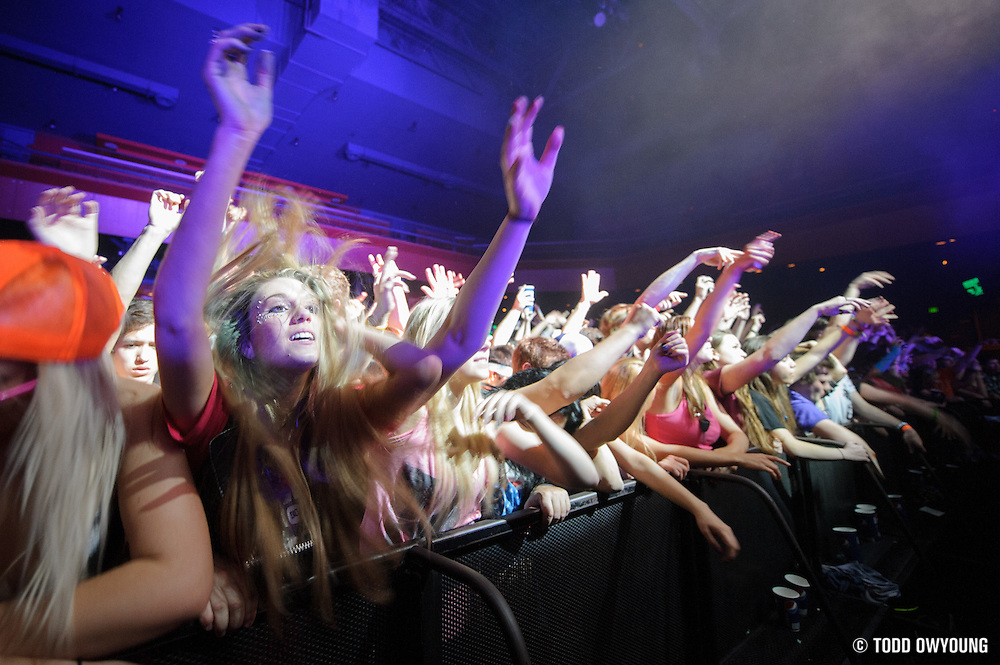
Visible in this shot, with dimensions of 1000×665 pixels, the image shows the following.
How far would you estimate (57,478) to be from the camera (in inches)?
25.8

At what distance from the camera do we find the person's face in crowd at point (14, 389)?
637 mm

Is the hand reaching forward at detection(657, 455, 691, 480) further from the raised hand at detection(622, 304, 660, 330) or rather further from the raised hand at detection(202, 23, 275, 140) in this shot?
the raised hand at detection(202, 23, 275, 140)

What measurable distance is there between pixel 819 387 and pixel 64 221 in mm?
4537

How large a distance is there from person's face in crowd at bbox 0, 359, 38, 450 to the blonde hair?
33.5 inches

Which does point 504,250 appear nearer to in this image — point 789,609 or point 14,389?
point 14,389

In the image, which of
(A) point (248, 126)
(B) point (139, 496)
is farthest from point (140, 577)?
(A) point (248, 126)

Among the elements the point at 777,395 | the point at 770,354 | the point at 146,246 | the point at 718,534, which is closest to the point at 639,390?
the point at 718,534

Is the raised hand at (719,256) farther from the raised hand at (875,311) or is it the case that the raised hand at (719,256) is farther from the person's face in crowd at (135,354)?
the person's face in crowd at (135,354)

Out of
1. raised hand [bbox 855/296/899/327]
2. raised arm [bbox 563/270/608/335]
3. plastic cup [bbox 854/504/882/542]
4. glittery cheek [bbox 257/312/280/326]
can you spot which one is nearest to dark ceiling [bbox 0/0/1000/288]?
raised hand [bbox 855/296/899/327]

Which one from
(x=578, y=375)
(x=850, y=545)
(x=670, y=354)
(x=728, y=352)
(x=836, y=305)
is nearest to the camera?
(x=578, y=375)

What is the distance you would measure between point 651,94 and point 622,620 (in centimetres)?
749

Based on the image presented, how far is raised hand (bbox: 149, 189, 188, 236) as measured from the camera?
1555 mm

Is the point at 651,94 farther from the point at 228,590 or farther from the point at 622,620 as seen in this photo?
the point at 228,590

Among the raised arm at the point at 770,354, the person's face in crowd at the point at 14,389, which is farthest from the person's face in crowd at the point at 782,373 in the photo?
the person's face in crowd at the point at 14,389
